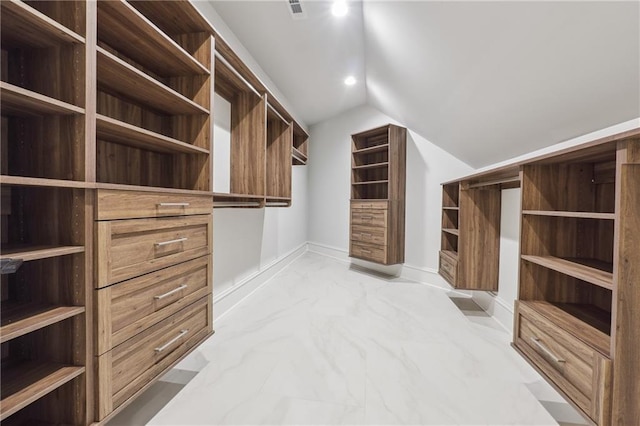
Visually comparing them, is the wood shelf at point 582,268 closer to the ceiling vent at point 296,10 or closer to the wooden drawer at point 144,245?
the wooden drawer at point 144,245

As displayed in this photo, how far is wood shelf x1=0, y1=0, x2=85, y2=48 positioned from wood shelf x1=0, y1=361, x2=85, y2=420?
1091 millimetres

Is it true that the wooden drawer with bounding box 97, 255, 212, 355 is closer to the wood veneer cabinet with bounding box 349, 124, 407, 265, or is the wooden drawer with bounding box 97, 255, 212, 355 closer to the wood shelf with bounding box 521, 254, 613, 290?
the wood shelf with bounding box 521, 254, 613, 290

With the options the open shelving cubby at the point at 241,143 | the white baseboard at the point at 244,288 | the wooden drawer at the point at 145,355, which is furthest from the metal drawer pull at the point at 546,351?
the white baseboard at the point at 244,288

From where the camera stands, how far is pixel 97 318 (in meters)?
0.89

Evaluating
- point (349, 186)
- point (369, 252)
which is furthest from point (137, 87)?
→ point (349, 186)

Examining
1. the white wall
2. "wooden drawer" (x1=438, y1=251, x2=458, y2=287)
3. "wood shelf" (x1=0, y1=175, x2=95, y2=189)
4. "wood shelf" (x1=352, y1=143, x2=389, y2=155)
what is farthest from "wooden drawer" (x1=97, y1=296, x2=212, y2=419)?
"wood shelf" (x1=352, y1=143, x2=389, y2=155)

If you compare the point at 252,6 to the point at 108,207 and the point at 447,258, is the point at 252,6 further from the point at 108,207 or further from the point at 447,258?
the point at 447,258

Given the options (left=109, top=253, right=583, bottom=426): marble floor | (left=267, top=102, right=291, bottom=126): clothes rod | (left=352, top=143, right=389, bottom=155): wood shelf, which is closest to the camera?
(left=109, top=253, right=583, bottom=426): marble floor

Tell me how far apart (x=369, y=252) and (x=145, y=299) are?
9.87 ft

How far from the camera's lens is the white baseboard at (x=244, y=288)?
226 cm

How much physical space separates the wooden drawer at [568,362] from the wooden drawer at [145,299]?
5.56 ft

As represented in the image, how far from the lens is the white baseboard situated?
2256 millimetres

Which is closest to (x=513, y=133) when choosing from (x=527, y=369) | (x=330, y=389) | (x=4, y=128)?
(x=527, y=369)

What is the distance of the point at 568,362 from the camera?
1.03m
